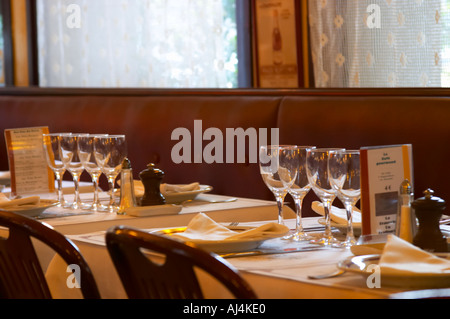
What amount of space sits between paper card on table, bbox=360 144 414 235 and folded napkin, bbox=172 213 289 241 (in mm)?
186

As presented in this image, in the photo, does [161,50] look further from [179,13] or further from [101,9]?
[101,9]

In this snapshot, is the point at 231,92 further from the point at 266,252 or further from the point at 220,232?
the point at 266,252

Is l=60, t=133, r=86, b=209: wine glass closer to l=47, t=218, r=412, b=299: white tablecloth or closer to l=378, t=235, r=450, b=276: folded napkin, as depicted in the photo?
l=47, t=218, r=412, b=299: white tablecloth

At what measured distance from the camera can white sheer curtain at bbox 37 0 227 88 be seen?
168 inches

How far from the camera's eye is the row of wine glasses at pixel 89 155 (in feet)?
7.75

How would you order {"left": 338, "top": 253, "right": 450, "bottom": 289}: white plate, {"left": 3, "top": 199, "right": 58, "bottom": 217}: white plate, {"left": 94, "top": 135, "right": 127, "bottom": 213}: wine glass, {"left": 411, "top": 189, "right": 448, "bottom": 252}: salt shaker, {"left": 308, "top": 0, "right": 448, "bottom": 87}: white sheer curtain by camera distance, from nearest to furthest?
{"left": 338, "top": 253, "right": 450, "bottom": 289}: white plate < {"left": 411, "top": 189, "right": 448, "bottom": 252}: salt shaker < {"left": 3, "top": 199, "right": 58, "bottom": 217}: white plate < {"left": 94, "top": 135, "right": 127, "bottom": 213}: wine glass < {"left": 308, "top": 0, "right": 448, "bottom": 87}: white sheer curtain

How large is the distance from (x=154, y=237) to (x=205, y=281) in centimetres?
38

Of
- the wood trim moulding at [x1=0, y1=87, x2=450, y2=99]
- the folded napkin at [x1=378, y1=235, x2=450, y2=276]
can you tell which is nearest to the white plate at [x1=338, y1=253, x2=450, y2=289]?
the folded napkin at [x1=378, y1=235, x2=450, y2=276]

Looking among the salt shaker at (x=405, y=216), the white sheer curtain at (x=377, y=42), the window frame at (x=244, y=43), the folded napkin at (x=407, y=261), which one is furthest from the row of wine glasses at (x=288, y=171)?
the window frame at (x=244, y=43)

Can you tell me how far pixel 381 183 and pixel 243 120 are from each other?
169 cm

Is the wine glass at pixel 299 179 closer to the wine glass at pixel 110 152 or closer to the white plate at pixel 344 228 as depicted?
the white plate at pixel 344 228

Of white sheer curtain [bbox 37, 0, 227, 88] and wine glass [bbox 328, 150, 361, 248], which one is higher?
white sheer curtain [bbox 37, 0, 227, 88]

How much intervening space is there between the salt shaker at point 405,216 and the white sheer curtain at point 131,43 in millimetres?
2694

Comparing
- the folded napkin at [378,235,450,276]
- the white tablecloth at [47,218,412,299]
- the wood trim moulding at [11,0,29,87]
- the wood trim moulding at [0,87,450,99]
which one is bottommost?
the white tablecloth at [47,218,412,299]
